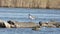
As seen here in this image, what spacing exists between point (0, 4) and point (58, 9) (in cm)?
1049

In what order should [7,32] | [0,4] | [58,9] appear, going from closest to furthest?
1. [7,32]
2. [0,4]
3. [58,9]

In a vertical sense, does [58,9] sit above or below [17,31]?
below

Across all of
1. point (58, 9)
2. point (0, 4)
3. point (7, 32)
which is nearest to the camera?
point (7, 32)

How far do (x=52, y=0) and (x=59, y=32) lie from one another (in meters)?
30.7

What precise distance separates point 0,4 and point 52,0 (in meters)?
8.66

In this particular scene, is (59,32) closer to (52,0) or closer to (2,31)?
(2,31)

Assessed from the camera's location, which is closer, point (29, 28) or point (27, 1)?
point (29, 28)

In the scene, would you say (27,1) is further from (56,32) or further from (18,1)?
(56,32)

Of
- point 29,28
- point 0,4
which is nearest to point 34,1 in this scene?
point 0,4

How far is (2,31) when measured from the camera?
2431 cm

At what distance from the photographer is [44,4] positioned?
54094 millimetres

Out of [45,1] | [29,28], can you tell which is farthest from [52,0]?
[29,28]

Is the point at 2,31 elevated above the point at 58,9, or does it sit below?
above

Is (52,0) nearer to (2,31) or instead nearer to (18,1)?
(18,1)
